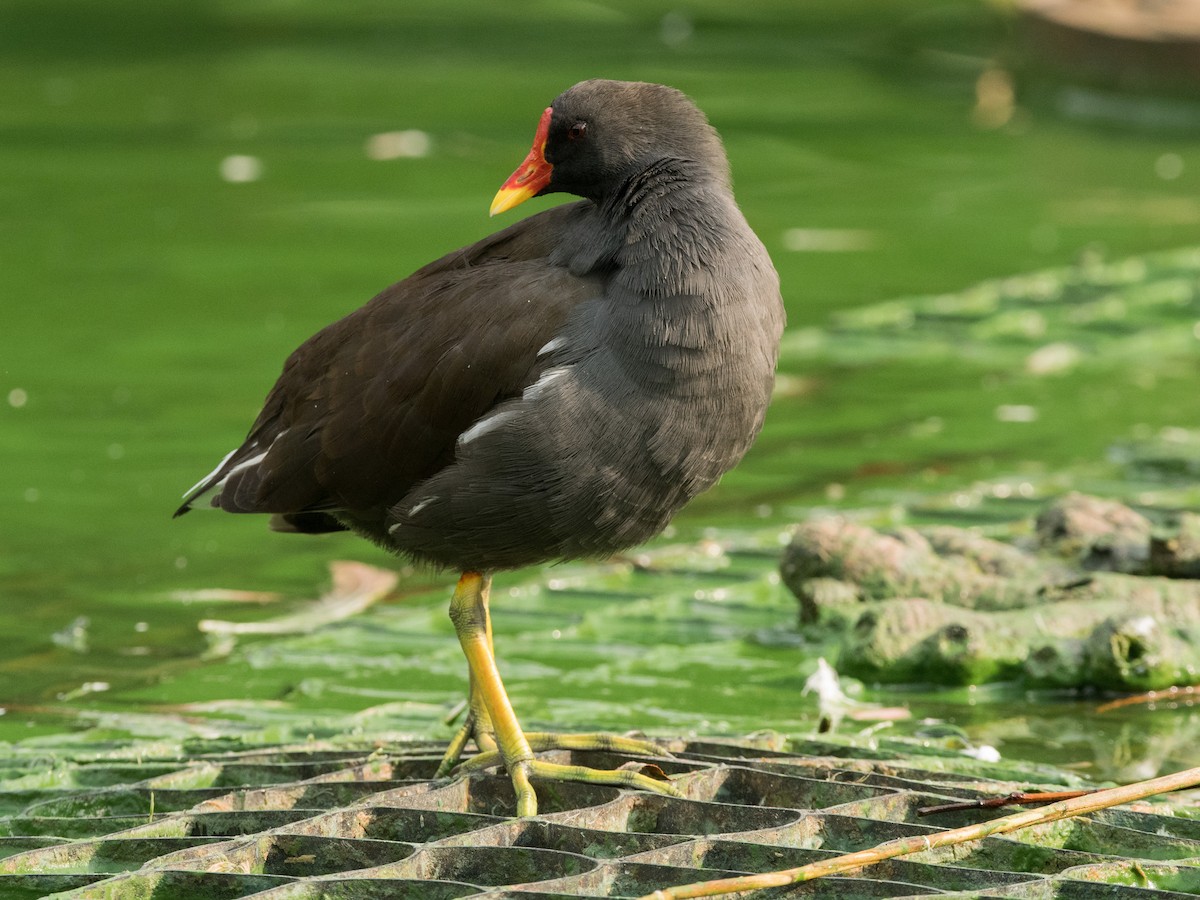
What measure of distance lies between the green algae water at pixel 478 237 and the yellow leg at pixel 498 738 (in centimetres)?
35

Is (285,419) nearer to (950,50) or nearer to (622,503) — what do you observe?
(622,503)

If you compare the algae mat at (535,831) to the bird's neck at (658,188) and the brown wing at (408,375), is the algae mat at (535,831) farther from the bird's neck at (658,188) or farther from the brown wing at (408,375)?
the bird's neck at (658,188)

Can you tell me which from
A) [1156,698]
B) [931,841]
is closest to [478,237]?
[1156,698]

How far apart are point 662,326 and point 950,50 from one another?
11.8 meters

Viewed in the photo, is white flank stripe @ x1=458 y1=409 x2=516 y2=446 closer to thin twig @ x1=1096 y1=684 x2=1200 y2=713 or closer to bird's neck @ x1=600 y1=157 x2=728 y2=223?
bird's neck @ x1=600 y1=157 x2=728 y2=223

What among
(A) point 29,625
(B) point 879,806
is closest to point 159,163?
(A) point 29,625

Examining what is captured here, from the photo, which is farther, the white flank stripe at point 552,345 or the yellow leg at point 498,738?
the white flank stripe at point 552,345

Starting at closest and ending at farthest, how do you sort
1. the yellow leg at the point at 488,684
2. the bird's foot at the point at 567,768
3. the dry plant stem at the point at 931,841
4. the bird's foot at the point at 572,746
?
the dry plant stem at the point at 931,841, the bird's foot at the point at 567,768, the yellow leg at the point at 488,684, the bird's foot at the point at 572,746

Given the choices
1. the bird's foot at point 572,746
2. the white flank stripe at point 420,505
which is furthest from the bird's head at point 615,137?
the bird's foot at point 572,746

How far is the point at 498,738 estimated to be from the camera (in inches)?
131

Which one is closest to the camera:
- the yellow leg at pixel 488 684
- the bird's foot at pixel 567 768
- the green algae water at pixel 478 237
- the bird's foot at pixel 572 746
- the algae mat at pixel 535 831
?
the algae mat at pixel 535 831

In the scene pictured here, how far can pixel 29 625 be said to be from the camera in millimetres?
4520

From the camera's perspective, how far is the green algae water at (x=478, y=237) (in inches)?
169

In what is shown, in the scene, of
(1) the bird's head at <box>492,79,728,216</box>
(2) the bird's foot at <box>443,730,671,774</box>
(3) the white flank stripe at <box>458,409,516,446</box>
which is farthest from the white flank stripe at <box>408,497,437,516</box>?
(1) the bird's head at <box>492,79,728,216</box>
